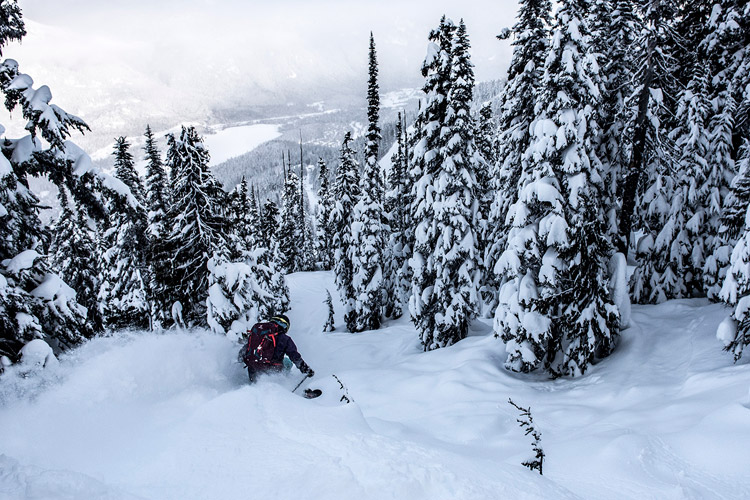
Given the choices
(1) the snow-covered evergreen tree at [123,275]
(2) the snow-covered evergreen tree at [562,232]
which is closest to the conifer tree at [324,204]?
(1) the snow-covered evergreen tree at [123,275]

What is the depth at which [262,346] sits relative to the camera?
8820mm

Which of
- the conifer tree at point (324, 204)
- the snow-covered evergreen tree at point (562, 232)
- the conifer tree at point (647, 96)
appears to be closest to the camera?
the snow-covered evergreen tree at point (562, 232)

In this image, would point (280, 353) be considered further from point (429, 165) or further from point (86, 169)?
point (429, 165)

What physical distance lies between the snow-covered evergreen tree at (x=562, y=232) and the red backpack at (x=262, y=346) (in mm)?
7314

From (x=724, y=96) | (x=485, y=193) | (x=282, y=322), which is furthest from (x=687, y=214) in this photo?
(x=282, y=322)

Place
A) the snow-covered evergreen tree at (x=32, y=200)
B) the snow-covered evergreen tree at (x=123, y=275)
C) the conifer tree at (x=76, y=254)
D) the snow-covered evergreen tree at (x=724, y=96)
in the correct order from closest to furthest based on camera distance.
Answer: the snow-covered evergreen tree at (x=32, y=200)
the snow-covered evergreen tree at (x=724, y=96)
the snow-covered evergreen tree at (x=123, y=275)
the conifer tree at (x=76, y=254)

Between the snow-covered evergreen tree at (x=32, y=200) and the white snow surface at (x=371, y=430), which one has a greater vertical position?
the snow-covered evergreen tree at (x=32, y=200)

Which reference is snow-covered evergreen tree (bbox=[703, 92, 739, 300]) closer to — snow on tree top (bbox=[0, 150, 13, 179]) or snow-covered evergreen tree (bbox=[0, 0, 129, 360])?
snow-covered evergreen tree (bbox=[0, 0, 129, 360])

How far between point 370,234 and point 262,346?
18.1m

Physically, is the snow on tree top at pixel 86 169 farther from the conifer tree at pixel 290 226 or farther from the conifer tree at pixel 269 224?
the conifer tree at pixel 290 226

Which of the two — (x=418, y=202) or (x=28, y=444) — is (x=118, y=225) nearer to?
(x=418, y=202)

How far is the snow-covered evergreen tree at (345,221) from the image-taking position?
97.0 ft

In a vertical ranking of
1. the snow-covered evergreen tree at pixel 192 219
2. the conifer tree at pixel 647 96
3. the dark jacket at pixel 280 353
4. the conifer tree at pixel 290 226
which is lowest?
the conifer tree at pixel 290 226

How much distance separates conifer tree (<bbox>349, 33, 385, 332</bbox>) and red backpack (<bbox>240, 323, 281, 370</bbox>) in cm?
1750
